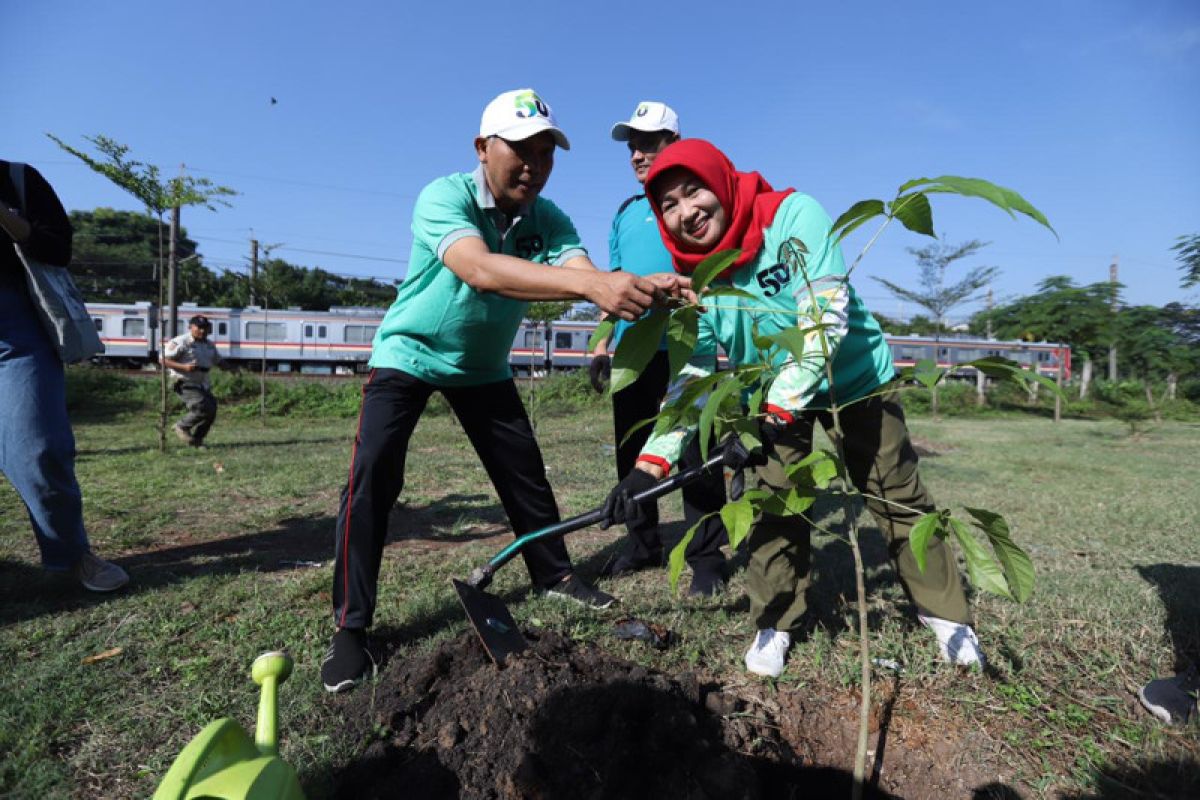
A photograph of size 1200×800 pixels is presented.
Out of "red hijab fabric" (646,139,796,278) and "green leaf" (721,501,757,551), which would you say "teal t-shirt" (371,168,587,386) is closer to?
"red hijab fabric" (646,139,796,278)

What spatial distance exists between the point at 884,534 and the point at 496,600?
1396 mm

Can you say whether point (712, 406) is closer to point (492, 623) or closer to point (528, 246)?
point (492, 623)

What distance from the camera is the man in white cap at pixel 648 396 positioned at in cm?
332

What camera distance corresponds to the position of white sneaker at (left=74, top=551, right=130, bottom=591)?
2.96m

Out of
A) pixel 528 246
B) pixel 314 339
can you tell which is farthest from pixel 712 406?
pixel 314 339

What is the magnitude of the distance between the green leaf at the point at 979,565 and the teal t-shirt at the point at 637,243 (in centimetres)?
220

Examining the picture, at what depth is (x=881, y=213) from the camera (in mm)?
1222

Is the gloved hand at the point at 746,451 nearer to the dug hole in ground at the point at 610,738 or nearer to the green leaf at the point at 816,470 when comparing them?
the green leaf at the point at 816,470

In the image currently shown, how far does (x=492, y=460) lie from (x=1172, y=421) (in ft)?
65.7

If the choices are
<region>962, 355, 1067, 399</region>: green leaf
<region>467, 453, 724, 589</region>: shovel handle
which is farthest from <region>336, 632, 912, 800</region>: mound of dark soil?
<region>962, 355, 1067, 399</region>: green leaf

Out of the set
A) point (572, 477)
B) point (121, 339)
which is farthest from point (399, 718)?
point (121, 339)

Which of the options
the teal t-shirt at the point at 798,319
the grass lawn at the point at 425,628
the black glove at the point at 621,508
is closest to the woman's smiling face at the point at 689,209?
the teal t-shirt at the point at 798,319

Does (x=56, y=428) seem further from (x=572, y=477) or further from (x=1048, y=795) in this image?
(x=572, y=477)

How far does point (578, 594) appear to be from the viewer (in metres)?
2.83
